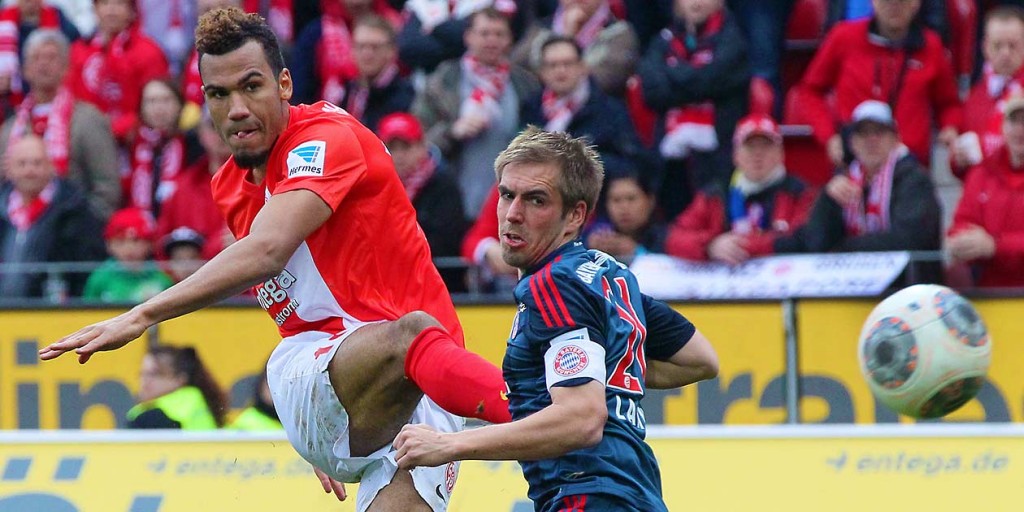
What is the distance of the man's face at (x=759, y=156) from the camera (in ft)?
30.9

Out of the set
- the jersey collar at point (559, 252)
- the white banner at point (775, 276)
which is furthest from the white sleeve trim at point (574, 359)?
the white banner at point (775, 276)

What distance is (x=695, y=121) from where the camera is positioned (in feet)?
32.9

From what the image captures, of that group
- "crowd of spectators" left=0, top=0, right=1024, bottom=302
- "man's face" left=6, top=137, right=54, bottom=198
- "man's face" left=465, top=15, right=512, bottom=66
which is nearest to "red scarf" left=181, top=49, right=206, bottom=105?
"crowd of spectators" left=0, top=0, right=1024, bottom=302

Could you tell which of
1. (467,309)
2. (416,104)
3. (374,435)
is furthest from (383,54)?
(374,435)

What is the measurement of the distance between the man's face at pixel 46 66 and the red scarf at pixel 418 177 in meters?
2.98

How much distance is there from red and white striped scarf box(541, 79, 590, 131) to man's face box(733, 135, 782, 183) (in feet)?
3.58

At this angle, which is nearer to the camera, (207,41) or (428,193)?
(207,41)

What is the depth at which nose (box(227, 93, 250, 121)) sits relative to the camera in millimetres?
5074

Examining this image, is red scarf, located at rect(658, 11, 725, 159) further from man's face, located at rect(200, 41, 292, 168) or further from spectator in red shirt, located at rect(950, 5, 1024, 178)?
man's face, located at rect(200, 41, 292, 168)

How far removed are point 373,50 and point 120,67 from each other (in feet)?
7.15

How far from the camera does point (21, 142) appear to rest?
1069 cm

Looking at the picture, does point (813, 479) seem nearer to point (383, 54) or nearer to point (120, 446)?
point (120, 446)

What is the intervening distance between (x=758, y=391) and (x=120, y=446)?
11.7ft

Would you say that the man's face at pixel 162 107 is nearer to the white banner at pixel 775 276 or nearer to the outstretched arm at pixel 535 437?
the white banner at pixel 775 276
